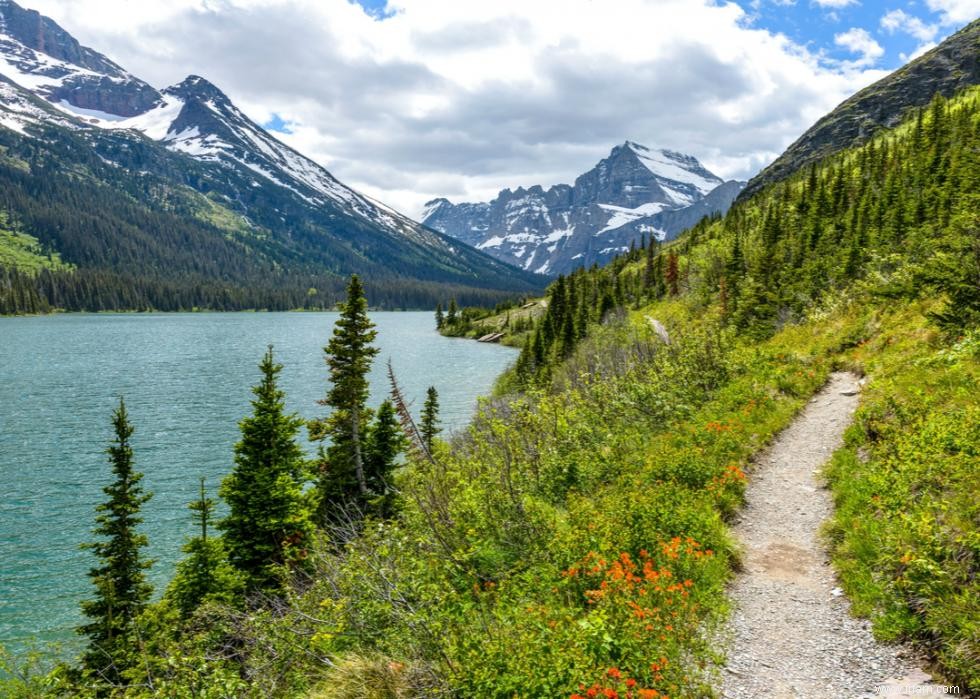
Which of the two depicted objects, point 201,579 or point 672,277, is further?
point 672,277

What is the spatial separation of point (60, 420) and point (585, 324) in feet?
204

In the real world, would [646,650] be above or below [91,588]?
above

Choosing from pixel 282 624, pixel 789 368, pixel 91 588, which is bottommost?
pixel 91 588

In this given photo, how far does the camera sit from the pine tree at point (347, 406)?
32.1 metres

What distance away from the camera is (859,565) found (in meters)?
9.30

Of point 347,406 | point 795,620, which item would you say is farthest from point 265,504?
point 795,620

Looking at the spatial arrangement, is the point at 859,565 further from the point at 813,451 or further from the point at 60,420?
the point at 60,420

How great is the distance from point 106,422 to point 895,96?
221 m

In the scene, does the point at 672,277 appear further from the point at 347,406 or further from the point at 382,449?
the point at 347,406

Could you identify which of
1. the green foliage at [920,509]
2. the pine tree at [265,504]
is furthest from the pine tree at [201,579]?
the green foliage at [920,509]

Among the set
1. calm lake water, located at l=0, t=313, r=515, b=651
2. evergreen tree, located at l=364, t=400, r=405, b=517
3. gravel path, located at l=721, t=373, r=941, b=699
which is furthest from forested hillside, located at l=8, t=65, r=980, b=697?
calm lake water, located at l=0, t=313, r=515, b=651

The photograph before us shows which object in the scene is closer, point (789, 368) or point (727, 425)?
point (727, 425)

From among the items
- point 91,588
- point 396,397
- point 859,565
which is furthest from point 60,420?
point 859,565

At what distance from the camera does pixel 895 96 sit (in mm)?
170750
